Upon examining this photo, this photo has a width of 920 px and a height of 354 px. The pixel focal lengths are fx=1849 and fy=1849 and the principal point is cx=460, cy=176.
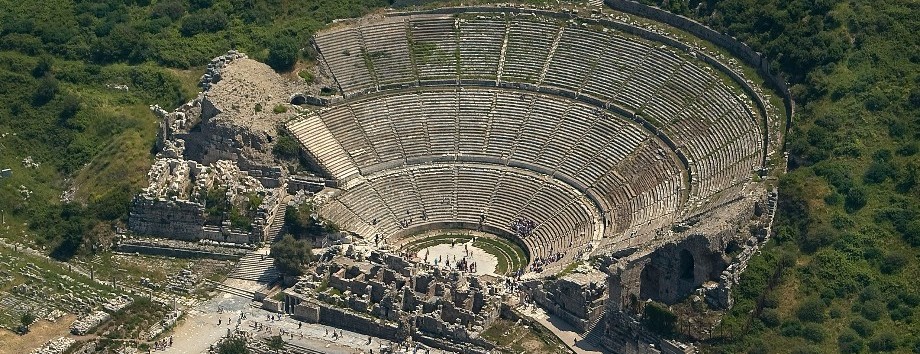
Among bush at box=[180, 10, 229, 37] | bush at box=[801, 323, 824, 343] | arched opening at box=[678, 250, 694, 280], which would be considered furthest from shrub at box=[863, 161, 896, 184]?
bush at box=[180, 10, 229, 37]

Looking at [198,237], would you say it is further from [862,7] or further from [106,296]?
[862,7]

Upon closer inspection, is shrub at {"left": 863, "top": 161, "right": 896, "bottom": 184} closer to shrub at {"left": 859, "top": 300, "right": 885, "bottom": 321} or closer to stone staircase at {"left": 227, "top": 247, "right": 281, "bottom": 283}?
shrub at {"left": 859, "top": 300, "right": 885, "bottom": 321}

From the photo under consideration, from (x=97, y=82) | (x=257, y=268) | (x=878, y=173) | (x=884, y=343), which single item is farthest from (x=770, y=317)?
(x=97, y=82)

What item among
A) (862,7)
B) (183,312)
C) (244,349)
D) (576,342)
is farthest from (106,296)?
(862,7)

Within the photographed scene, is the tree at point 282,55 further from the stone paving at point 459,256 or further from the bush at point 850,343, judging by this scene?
the bush at point 850,343

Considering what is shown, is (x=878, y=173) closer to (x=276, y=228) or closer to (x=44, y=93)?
(x=276, y=228)
